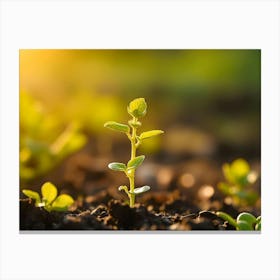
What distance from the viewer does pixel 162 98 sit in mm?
3379

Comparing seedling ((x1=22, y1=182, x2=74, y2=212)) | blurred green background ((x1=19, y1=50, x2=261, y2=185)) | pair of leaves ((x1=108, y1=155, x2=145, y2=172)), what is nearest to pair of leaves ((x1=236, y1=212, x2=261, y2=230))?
pair of leaves ((x1=108, y1=155, x2=145, y2=172))

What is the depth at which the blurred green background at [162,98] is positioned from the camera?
→ 3.06 m

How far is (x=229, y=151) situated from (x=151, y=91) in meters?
0.53

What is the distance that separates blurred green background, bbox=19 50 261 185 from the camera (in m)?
3.06

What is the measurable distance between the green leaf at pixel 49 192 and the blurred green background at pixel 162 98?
0.71m

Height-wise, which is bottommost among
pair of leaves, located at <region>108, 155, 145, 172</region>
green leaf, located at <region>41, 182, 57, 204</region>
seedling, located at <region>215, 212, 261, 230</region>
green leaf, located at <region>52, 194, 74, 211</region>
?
seedling, located at <region>215, 212, 261, 230</region>

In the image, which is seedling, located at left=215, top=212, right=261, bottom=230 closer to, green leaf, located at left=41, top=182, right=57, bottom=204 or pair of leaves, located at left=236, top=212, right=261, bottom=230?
pair of leaves, located at left=236, top=212, right=261, bottom=230

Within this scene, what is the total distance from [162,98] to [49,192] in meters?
1.39

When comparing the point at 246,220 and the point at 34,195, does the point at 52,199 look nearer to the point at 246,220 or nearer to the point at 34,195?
the point at 34,195

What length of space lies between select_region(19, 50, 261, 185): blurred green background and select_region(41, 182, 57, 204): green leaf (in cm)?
71

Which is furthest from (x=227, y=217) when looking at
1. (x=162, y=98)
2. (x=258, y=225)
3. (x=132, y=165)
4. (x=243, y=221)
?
(x=162, y=98)
